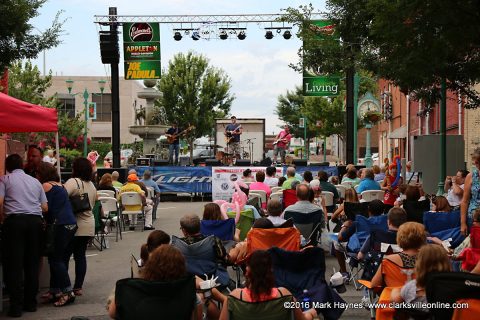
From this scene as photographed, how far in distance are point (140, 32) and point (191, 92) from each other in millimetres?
34236

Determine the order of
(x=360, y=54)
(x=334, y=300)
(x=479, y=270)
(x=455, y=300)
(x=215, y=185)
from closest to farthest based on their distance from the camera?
(x=455, y=300) → (x=479, y=270) → (x=334, y=300) → (x=360, y=54) → (x=215, y=185)

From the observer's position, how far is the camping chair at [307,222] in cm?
1079

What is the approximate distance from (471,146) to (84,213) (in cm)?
1974

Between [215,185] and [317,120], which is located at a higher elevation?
[317,120]

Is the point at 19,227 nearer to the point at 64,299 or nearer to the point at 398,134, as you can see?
the point at 64,299

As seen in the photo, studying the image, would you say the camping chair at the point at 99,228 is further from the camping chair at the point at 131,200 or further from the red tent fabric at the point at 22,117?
the red tent fabric at the point at 22,117

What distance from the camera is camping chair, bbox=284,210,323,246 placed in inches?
425

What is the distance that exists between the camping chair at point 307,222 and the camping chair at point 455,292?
568 cm

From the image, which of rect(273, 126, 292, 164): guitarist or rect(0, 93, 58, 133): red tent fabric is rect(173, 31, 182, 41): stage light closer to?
rect(273, 126, 292, 164): guitarist

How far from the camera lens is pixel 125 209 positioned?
56.1 feet

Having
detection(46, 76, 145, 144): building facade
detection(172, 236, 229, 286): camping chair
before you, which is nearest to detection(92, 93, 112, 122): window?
detection(46, 76, 145, 144): building facade

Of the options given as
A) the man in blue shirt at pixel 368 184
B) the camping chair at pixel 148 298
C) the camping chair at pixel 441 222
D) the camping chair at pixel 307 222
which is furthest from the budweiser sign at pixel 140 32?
the camping chair at pixel 148 298

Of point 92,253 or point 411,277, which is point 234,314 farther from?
point 92,253

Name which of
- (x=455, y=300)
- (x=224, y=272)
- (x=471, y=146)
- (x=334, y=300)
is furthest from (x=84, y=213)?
(x=471, y=146)
